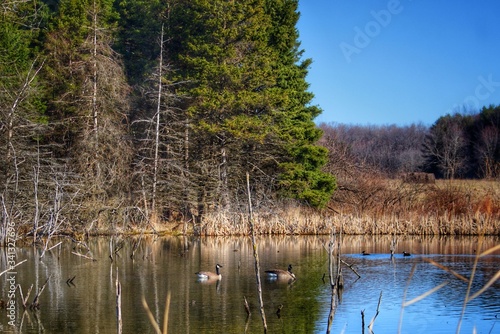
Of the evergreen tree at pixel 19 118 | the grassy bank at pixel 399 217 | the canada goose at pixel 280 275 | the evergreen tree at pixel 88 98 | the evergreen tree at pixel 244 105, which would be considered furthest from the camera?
the evergreen tree at pixel 244 105

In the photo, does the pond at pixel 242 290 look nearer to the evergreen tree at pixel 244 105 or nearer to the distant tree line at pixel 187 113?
the distant tree line at pixel 187 113

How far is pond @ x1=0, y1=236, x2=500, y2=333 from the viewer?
1289cm

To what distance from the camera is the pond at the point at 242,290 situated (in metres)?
12.9

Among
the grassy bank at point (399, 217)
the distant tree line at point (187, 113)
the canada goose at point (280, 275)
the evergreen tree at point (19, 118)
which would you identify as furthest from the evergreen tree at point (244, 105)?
the canada goose at point (280, 275)

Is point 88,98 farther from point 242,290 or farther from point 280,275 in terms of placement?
point 242,290

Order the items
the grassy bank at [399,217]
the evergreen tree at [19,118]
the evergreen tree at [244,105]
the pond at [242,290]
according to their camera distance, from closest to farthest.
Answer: the pond at [242,290]
the evergreen tree at [19,118]
the grassy bank at [399,217]
the evergreen tree at [244,105]

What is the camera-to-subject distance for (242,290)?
54.5 feet

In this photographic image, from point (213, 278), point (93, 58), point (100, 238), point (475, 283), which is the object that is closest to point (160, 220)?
point (100, 238)

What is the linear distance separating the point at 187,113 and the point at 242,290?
17.4 m

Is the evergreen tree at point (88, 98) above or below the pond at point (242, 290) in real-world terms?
above

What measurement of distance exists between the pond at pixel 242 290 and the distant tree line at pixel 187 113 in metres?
7.31

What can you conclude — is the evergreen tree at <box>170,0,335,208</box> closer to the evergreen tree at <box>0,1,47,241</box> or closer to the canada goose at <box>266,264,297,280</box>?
the evergreen tree at <box>0,1,47,241</box>

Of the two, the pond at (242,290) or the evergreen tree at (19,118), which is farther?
the evergreen tree at (19,118)

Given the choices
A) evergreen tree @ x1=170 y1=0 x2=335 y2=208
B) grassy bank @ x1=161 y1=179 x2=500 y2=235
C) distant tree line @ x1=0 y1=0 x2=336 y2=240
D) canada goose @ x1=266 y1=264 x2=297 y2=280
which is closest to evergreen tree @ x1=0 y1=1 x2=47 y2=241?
distant tree line @ x1=0 y1=0 x2=336 y2=240
